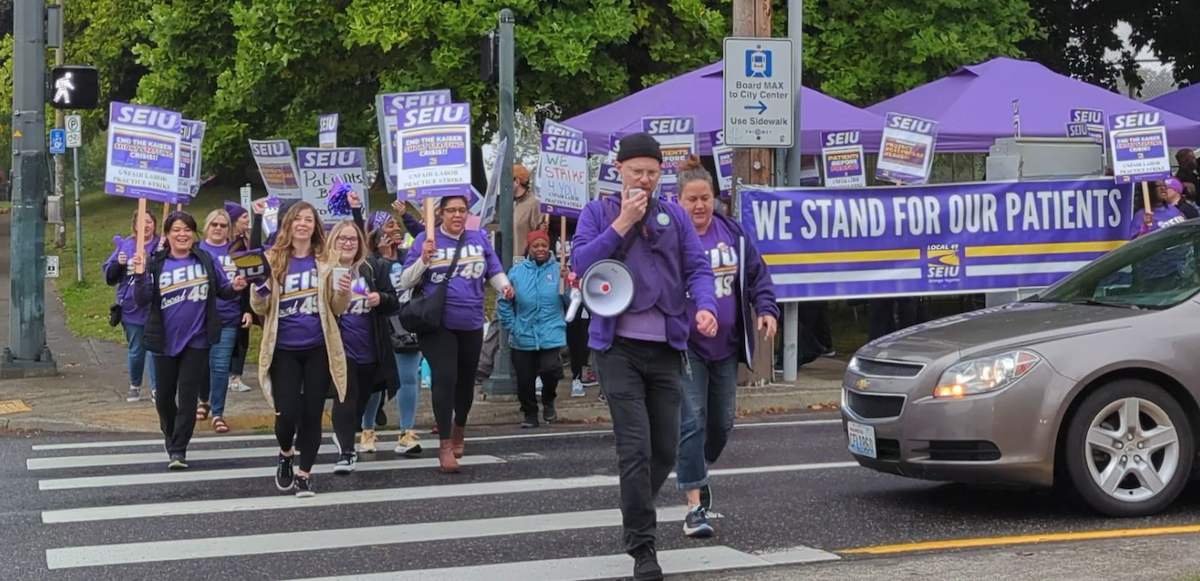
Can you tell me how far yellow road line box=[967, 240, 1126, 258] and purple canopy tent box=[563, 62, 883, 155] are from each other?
2448mm

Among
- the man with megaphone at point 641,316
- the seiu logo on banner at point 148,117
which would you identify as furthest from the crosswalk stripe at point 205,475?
the man with megaphone at point 641,316

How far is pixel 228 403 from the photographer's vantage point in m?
13.6

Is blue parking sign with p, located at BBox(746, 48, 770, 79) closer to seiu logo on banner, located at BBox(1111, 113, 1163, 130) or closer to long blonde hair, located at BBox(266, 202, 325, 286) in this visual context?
seiu logo on banner, located at BBox(1111, 113, 1163, 130)

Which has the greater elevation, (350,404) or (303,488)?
(350,404)

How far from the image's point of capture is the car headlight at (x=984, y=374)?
7.66 meters

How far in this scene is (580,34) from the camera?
2028 centimetres

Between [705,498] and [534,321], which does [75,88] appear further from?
[705,498]

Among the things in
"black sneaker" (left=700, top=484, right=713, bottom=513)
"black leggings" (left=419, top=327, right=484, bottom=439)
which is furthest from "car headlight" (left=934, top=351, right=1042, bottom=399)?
"black leggings" (left=419, top=327, right=484, bottom=439)

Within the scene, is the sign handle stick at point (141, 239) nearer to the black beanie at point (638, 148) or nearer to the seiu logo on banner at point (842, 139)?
the black beanie at point (638, 148)

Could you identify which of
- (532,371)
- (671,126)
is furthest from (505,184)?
(532,371)

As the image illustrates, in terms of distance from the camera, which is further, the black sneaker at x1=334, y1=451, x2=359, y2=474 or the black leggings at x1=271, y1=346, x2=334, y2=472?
the black sneaker at x1=334, y1=451, x2=359, y2=474

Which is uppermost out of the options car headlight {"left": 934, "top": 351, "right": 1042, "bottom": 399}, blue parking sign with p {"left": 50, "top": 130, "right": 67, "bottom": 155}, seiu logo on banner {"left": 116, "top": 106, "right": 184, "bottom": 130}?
blue parking sign with p {"left": 50, "top": 130, "right": 67, "bottom": 155}

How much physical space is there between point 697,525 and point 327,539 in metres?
1.81

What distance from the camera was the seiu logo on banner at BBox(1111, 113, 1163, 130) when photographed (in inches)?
599
